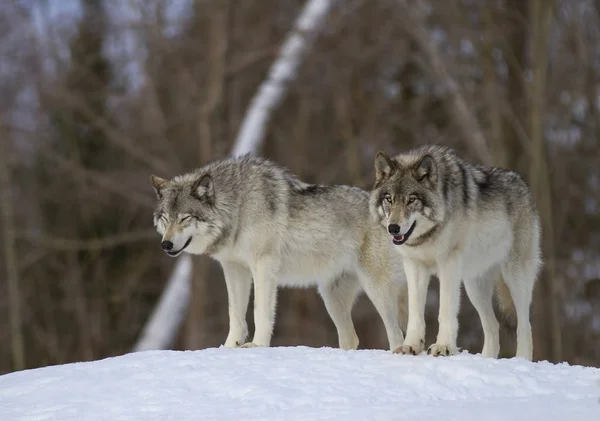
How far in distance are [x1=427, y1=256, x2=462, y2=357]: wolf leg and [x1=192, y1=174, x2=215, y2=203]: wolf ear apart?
2.33m

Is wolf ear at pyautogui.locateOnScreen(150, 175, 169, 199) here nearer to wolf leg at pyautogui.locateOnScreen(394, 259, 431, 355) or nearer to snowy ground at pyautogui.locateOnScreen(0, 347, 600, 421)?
snowy ground at pyautogui.locateOnScreen(0, 347, 600, 421)

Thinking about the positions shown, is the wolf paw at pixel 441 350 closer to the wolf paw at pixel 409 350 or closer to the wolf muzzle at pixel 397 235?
the wolf paw at pixel 409 350

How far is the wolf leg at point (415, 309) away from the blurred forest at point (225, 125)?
31.5 feet

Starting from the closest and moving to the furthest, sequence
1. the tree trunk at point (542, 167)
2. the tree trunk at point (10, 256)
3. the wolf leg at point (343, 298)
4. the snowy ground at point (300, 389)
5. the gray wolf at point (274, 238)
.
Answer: the snowy ground at point (300, 389)
the gray wolf at point (274, 238)
the wolf leg at point (343, 298)
the tree trunk at point (542, 167)
the tree trunk at point (10, 256)

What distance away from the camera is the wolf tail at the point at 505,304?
8.29 m

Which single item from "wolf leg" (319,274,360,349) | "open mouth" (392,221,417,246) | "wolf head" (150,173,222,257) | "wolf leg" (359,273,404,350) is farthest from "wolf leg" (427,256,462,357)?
"wolf head" (150,173,222,257)

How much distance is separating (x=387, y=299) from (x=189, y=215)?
1.97 meters

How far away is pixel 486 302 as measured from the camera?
841cm

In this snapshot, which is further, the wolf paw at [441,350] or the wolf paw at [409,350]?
the wolf paw at [409,350]

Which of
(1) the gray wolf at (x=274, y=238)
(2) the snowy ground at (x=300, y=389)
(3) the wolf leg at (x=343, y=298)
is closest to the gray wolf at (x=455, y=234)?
(2) the snowy ground at (x=300, y=389)

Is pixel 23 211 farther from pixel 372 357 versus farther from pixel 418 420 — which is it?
pixel 418 420

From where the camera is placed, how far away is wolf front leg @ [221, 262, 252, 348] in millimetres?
8250

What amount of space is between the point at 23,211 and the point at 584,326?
15.0 m

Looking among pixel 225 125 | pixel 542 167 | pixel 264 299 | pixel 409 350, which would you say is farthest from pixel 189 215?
pixel 225 125
